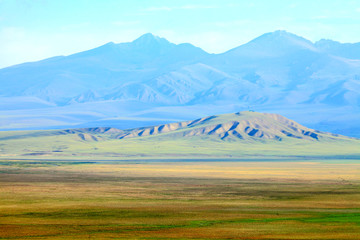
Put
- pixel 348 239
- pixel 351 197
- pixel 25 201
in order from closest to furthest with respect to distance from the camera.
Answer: pixel 348 239
pixel 25 201
pixel 351 197

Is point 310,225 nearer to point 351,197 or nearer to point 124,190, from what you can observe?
point 351,197

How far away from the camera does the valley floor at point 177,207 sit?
51.1m

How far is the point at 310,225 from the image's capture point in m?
54.1

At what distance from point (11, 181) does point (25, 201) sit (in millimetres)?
28061

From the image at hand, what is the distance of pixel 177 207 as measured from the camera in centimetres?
6606

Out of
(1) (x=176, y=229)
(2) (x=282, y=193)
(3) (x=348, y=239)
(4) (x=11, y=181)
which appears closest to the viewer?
(3) (x=348, y=239)

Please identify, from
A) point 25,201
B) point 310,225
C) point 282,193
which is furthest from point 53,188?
point 310,225

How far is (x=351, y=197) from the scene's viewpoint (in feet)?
250

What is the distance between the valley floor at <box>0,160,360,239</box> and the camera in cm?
5109

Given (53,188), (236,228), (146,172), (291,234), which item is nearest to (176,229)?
(236,228)

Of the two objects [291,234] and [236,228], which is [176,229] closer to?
[236,228]

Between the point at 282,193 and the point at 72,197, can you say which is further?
the point at 282,193

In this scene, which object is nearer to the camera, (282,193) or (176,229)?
(176,229)

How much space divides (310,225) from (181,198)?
22.7 meters
